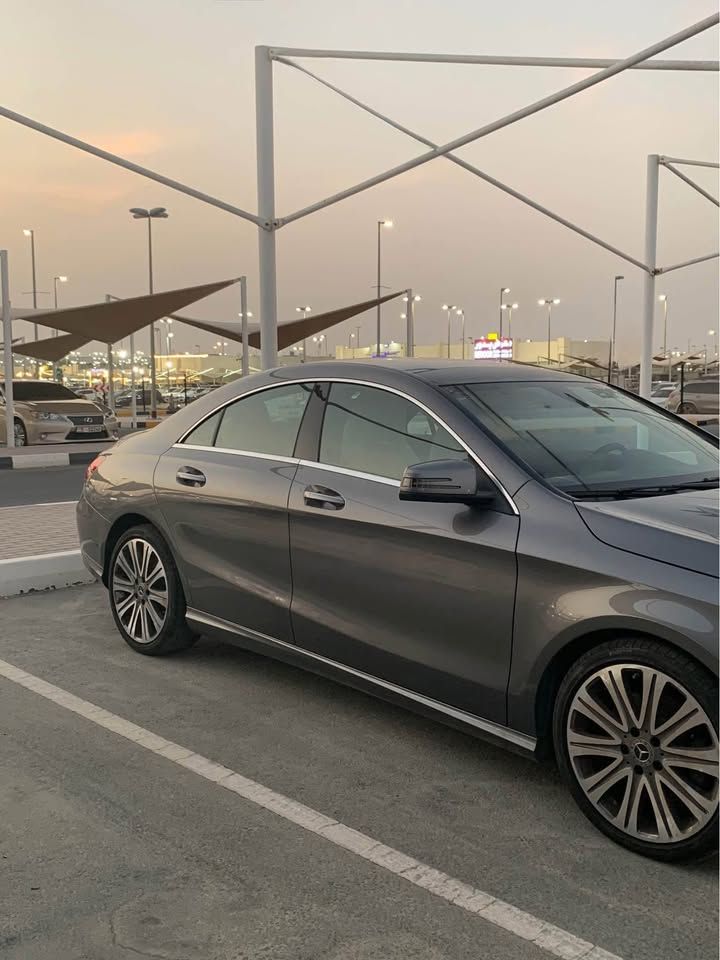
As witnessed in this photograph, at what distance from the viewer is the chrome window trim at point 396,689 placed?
3.26m

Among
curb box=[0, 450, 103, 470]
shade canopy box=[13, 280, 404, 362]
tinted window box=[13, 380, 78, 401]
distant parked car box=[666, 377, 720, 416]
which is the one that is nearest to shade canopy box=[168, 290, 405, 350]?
shade canopy box=[13, 280, 404, 362]

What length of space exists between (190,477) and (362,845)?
219cm

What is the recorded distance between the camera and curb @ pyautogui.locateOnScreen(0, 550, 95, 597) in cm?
654

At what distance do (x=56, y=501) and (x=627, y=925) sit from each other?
1003 centimetres

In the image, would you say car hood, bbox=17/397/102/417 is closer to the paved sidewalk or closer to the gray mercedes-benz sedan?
the paved sidewalk

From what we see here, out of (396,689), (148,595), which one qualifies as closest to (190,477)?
(148,595)

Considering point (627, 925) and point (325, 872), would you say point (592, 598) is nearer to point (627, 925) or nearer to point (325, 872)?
point (627, 925)

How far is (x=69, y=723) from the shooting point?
13.5 ft

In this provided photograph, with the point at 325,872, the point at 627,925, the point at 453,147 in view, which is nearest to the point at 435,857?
the point at 325,872

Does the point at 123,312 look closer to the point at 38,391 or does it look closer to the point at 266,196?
the point at 38,391

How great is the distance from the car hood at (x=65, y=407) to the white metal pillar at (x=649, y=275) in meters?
11.3

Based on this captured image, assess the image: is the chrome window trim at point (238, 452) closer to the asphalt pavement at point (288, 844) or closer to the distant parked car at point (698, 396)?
the asphalt pavement at point (288, 844)

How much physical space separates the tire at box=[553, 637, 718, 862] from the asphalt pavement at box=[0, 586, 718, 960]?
12 cm

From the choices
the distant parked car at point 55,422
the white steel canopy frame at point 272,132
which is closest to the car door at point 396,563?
the white steel canopy frame at point 272,132
